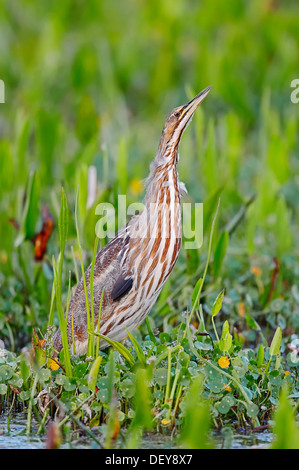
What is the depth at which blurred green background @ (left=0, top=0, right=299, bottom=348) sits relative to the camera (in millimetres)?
4672

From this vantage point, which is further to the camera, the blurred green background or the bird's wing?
the blurred green background

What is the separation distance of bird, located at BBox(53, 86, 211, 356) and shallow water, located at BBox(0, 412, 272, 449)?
45 centimetres

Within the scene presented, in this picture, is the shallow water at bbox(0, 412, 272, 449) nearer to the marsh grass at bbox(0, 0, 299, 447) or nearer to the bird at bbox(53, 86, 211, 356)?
the marsh grass at bbox(0, 0, 299, 447)

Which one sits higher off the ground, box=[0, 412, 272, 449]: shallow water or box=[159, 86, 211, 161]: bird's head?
box=[159, 86, 211, 161]: bird's head

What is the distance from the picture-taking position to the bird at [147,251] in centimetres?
352

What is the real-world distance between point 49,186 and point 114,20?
14.2ft

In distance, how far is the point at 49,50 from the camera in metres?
7.82

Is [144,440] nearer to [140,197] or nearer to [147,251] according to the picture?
[147,251]

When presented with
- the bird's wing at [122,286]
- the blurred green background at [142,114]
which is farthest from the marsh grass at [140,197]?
the bird's wing at [122,286]

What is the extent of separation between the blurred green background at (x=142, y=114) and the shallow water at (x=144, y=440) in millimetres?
998

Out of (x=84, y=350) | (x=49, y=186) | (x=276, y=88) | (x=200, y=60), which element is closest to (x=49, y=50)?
(x=200, y=60)

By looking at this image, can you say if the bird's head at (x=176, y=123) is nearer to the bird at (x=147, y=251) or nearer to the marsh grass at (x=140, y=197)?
the bird at (x=147, y=251)

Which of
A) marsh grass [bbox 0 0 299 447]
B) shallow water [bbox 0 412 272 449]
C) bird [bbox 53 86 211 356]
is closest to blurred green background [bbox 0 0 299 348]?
marsh grass [bbox 0 0 299 447]

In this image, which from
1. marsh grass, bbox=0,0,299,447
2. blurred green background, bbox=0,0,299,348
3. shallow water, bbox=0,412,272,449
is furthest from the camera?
blurred green background, bbox=0,0,299,348
